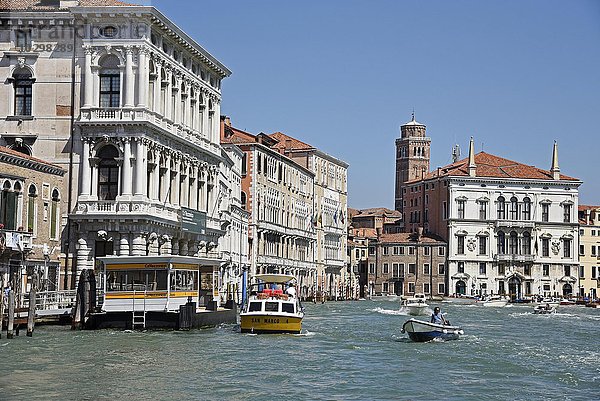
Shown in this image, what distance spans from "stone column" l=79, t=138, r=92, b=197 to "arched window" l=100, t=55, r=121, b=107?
1422 millimetres

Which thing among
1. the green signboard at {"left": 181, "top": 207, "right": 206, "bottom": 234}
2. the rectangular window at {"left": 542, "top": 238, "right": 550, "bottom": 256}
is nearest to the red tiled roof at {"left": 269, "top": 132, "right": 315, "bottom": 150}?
the rectangular window at {"left": 542, "top": 238, "right": 550, "bottom": 256}

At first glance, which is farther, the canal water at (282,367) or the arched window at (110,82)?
the arched window at (110,82)

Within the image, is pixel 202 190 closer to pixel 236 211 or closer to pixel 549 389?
pixel 236 211

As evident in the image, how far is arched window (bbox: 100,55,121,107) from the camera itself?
3566cm

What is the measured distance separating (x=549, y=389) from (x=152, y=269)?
43.7ft

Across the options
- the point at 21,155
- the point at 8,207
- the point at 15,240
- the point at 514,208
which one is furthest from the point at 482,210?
the point at 15,240

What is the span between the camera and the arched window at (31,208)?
32562 mm

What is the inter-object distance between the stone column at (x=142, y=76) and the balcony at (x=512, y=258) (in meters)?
59.2

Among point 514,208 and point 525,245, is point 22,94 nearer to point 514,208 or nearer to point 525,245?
point 514,208

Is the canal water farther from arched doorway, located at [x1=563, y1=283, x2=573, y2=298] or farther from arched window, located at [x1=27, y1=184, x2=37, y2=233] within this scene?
arched doorway, located at [x1=563, y1=283, x2=573, y2=298]

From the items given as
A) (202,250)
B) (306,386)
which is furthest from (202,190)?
(306,386)

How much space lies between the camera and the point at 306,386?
1891 centimetres

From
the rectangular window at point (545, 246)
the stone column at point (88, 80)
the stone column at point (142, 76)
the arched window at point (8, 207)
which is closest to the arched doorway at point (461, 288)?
the rectangular window at point (545, 246)

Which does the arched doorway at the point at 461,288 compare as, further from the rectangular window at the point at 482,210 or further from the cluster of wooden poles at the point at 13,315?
the cluster of wooden poles at the point at 13,315
